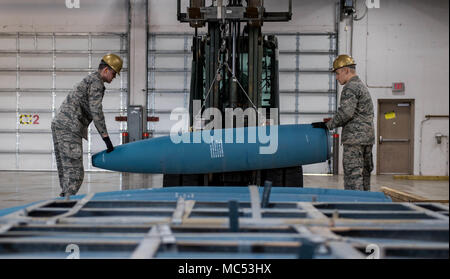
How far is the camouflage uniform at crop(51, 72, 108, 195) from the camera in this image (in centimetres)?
409

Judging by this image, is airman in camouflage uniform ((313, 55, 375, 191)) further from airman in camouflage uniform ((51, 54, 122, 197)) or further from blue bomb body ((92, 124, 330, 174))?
airman in camouflage uniform ((51, 54, 122, 197))

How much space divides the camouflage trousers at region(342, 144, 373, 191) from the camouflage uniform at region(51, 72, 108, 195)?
108 inches

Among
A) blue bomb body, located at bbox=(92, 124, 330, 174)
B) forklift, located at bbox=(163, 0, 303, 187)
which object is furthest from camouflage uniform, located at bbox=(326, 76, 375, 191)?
forklift, located at bbox=(163, 0, 303, 187)

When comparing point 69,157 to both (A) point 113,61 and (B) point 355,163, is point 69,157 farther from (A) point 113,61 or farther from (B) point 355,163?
(B) point 355,163

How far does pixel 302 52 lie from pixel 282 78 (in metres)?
1.01

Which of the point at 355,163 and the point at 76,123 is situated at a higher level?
the point at 76,123

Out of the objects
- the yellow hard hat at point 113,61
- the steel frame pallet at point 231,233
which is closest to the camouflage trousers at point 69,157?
the yellow hard hat at point 113,61

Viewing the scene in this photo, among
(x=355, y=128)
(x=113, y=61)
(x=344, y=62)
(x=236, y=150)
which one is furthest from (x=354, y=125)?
(x=113, y=61)

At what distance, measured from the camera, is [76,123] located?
4.19 m

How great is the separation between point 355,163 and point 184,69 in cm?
857

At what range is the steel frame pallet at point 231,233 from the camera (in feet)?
4.31

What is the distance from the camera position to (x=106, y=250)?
135 cm

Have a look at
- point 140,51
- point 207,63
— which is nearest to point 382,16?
point 140,51
